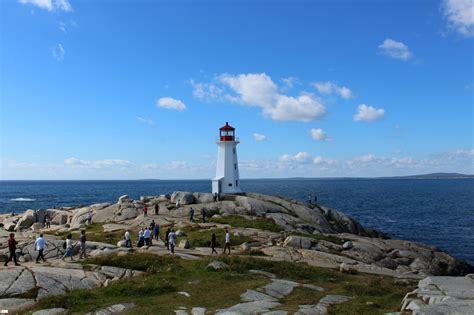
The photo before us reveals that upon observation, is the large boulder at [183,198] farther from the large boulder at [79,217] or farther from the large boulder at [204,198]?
the large boulder at [79,217]

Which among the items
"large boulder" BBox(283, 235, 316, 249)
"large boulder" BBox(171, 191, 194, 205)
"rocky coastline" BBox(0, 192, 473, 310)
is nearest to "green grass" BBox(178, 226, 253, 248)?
"rocky coastline" BBox(0, 192, 473, 310)

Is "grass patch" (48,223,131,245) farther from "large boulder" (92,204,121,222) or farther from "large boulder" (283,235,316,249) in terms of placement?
"large boulder" (283,235,316,249)

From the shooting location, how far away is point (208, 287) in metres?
21.5

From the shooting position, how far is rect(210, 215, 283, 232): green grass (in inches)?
1772

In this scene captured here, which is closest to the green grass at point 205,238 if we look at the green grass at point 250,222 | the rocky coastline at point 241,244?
the rocky coastline at point 241,244

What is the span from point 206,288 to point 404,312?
9.78 m

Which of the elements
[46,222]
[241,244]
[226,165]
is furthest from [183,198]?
[241,244]

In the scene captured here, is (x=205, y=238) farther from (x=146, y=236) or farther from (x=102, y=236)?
(x=102, y=236)

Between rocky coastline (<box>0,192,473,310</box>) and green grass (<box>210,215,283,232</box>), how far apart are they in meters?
0.33

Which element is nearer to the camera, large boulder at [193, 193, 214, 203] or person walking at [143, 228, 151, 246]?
person walking at [143, 228, 151, 246]

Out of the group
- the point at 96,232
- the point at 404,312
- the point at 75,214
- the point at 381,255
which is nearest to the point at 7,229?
the point at 75,214

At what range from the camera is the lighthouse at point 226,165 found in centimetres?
6146

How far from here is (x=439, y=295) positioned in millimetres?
16938

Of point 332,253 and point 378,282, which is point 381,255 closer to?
point 332,253
